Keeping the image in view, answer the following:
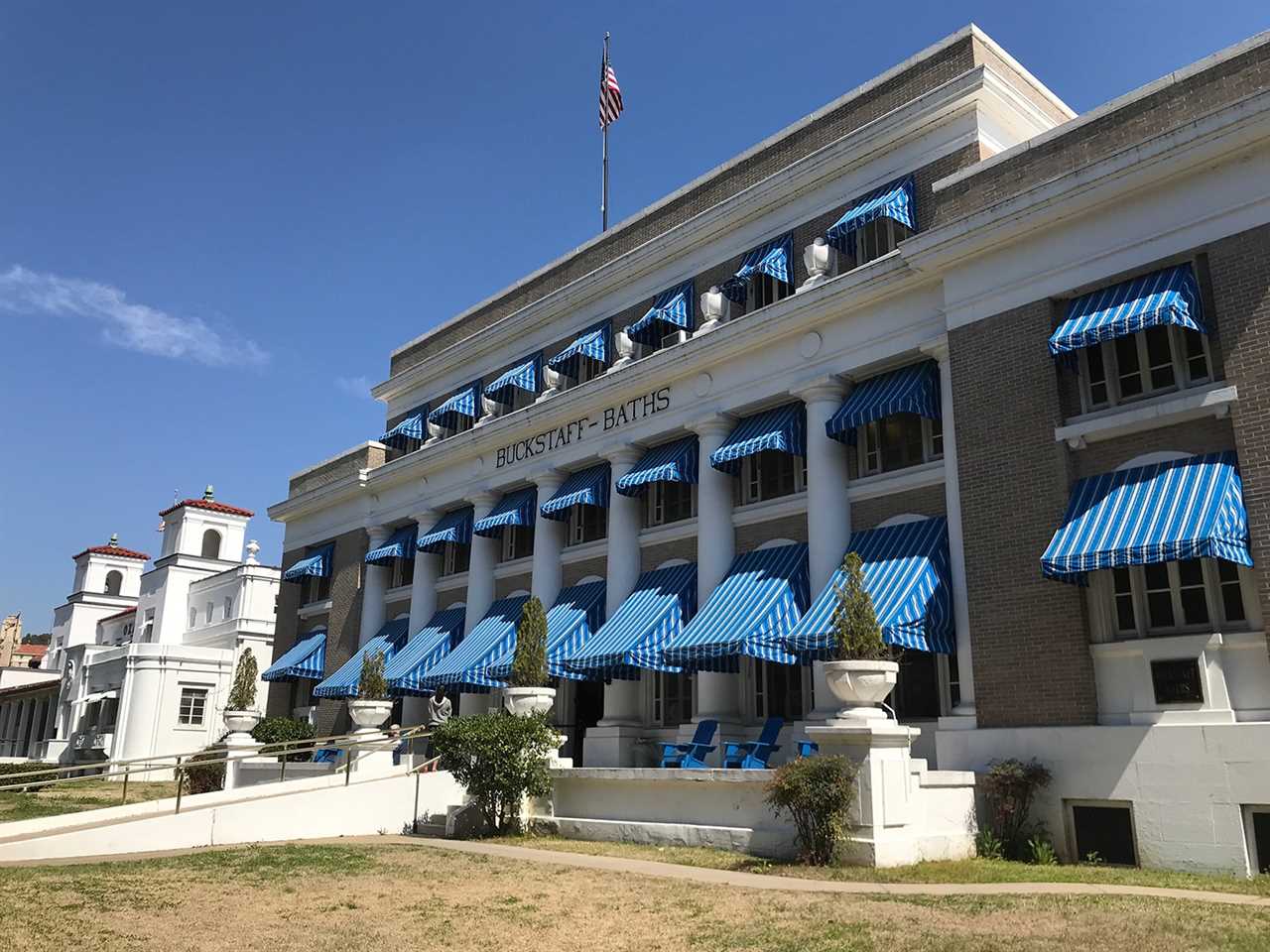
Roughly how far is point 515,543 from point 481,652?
378 centimetres

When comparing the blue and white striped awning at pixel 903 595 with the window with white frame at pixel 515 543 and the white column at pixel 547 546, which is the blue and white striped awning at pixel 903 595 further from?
the window with white frame at pixel 515 543

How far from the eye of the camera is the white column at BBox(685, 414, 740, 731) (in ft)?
69.3

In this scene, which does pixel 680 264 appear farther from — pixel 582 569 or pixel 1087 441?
pixel 1087 441

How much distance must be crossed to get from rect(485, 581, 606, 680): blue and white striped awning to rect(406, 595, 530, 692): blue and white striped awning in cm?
31

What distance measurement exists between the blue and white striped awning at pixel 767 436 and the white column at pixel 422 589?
12007 mm

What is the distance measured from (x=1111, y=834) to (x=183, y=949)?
1142 centimetres

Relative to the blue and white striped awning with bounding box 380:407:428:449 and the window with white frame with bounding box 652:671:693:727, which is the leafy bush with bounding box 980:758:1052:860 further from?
the blue and white striped awning with bounding box 380:407:428:449

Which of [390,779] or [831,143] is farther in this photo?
[831,143]

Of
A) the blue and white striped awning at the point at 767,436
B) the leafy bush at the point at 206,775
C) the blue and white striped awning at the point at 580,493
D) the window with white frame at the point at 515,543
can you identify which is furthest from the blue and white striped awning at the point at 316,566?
the blue and white striped awning at the point at 767,436

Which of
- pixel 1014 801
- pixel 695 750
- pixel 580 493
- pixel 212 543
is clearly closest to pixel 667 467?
pixel 580 493

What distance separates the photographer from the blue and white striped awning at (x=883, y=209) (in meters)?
20.1

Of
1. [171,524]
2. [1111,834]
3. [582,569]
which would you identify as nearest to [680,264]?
[582,569]

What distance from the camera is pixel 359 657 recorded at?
1238 inches

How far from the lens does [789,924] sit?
29.9 feet
